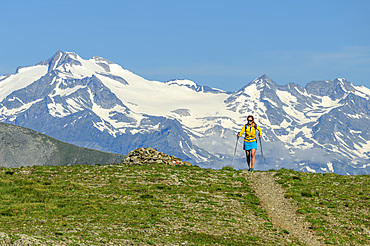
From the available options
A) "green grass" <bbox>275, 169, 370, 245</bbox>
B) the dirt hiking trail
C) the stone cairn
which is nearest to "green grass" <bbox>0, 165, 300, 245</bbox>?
the dirt hiking trail

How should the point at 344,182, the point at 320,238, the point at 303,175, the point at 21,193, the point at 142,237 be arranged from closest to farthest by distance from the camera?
the point at 142,237
the point at 320,238
the point at 21,193
the point at 344,182
the point at 303,175

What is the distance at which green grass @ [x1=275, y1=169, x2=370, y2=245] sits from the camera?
114ft

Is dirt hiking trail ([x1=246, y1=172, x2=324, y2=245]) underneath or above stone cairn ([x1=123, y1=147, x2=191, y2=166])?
underneath

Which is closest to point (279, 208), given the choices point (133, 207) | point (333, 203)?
point (333, 203)

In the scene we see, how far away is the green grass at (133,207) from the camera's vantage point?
3080 centimetres

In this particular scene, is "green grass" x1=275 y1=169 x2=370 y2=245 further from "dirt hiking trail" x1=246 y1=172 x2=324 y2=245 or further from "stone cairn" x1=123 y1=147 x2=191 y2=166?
"stone cairn" x1=123 y1=147 x2=191 y2=166

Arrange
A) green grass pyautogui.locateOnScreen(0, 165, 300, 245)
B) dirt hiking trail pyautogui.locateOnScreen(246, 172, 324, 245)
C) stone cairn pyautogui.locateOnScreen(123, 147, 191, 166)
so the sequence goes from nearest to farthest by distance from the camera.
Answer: green grass pyautogui.locateOnScreen(0, 165, 300, 245), dirt hiking trail pyautogui.locateOnScreen(246, 172, 324, 245), stone cairn pyautogui.locateOnScreen(123, 147, 191, 166)

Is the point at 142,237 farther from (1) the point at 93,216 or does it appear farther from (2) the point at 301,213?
(2) the point at 301,213

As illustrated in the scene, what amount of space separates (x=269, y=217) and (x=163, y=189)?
35.1ft

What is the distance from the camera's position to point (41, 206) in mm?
36938

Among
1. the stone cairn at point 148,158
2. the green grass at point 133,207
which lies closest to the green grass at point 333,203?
the green grass at point 133,207

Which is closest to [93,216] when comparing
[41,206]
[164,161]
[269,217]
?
[41,206]

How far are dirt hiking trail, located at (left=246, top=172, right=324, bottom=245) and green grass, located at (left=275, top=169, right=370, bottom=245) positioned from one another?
2.02 feet

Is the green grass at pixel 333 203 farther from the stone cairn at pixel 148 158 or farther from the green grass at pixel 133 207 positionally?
the stone cairn at pixel 148 158
